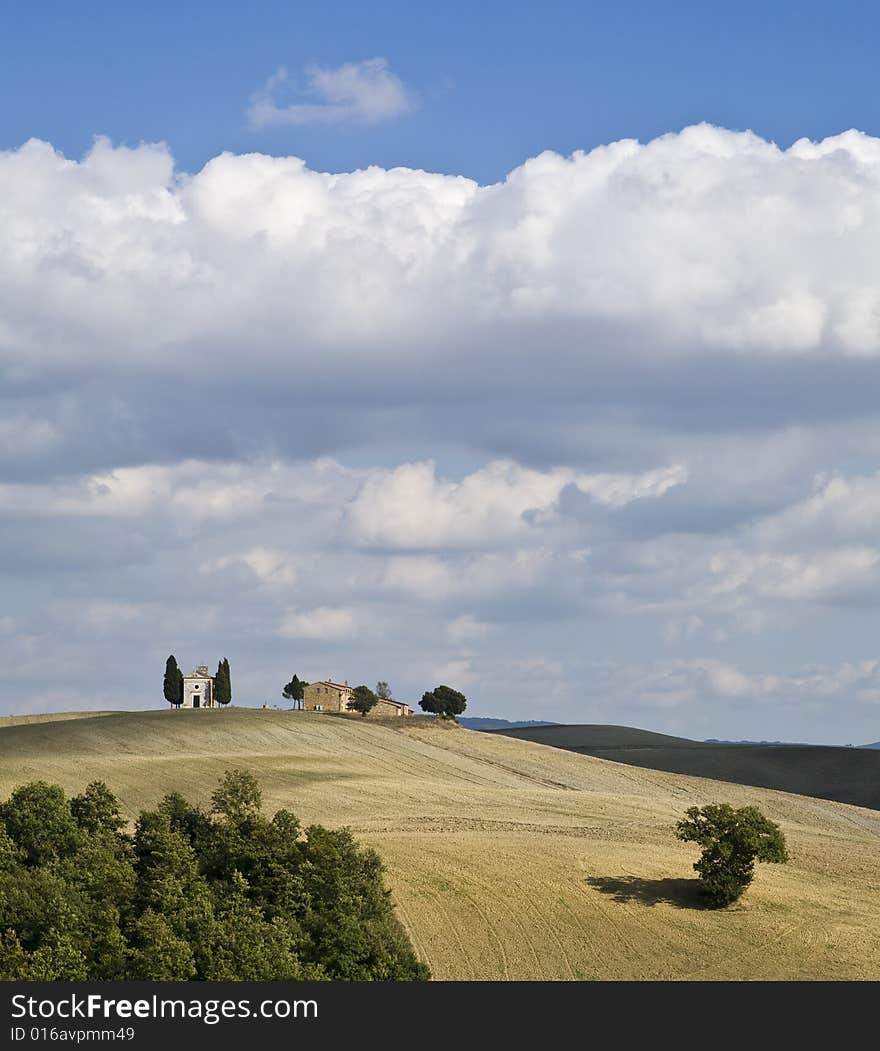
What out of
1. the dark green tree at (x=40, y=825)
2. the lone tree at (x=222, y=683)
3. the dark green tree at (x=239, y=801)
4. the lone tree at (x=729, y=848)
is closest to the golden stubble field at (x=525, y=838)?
the lone tree at (x=729, y=848)

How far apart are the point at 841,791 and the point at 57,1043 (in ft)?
393

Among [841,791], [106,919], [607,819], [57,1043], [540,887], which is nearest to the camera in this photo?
[57,1043]

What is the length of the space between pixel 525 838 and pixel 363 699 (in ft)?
283

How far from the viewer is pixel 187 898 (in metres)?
Result: 65.9

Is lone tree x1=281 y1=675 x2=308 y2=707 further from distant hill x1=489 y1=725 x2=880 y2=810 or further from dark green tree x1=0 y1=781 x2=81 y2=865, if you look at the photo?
dark green tree x1=0 y1=781 x2=81 y2=865

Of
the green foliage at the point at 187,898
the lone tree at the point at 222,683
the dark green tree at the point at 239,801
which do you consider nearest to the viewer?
the green foliage at the point at 187,898

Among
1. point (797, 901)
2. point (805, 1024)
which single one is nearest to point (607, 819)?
point (797, 901)

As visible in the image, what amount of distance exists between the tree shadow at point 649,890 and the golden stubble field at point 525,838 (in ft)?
0.54

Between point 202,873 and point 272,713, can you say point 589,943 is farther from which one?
point 272,713

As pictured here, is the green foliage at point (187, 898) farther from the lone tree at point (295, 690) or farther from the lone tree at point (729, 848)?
the lone tree at point (295, 690)

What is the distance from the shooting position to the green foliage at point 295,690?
194 metres

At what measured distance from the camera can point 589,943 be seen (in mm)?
69375

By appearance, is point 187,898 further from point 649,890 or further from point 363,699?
point 363,699

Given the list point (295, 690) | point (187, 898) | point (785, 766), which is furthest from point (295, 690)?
point (187, 898)
